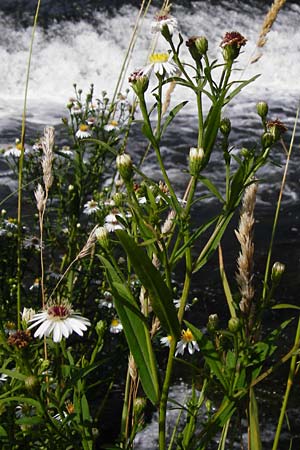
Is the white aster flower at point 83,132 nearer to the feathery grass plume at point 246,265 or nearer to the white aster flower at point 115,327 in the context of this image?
the white aster flower at point 115,327

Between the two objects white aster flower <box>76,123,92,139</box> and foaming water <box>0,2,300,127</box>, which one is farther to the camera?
foaming water <box>0,2,300,127</box>

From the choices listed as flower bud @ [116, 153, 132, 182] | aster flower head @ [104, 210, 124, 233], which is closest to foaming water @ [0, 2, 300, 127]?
aster flower head @ [104, 210, 124, 233]

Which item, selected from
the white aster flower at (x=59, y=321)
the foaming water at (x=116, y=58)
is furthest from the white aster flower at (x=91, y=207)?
the foaming water at (x=116, y=58)

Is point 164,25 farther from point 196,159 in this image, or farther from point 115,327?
point 115,327

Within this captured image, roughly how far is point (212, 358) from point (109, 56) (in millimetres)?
5180

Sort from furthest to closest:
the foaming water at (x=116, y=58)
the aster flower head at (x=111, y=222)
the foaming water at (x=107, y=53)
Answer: the foaming water at (x=107, y=53)
the foaming water at (x=116, y=58)
the aster flower head at (x=111, y=222)

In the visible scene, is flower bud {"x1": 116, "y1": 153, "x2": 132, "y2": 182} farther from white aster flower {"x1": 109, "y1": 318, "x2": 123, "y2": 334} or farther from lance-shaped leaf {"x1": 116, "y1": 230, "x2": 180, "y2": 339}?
white aster flower {"x1": 109, "y1": 318, "x2": 123, "y2": 334}

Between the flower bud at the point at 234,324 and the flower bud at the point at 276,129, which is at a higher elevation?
the flower bud at the point at 276,129

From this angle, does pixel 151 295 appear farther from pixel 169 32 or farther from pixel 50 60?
pixel 50 60

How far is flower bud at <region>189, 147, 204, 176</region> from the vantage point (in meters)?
0.88

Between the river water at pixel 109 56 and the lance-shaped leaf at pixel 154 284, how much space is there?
143 inches

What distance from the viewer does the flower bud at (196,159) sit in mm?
879

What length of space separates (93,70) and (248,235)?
495 centimetres

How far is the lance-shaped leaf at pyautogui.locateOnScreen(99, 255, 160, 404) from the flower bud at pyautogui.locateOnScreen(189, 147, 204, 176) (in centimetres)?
15
